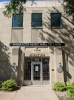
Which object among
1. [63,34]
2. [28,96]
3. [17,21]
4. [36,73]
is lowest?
[28,96]

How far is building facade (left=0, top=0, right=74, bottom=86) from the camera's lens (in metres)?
14.9

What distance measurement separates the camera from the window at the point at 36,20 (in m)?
15.9

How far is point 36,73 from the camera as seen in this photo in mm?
15312

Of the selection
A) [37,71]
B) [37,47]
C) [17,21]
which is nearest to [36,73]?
[37,71]

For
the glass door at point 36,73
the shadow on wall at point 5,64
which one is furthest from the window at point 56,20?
the shadow on wall at point 5,64

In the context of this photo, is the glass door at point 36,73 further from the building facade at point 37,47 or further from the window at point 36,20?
the window at point 36,20

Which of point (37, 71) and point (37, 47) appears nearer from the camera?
point (37, 71)

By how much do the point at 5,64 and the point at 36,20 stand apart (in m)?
5.80

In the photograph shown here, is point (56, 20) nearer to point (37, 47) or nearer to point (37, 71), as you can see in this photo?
point (37, 47)

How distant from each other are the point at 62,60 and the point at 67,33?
3028 millimetres

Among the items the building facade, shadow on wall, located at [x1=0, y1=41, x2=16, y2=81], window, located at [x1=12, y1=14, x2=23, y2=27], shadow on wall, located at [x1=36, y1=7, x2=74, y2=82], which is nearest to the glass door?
the building facade

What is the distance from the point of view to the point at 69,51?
15.3m

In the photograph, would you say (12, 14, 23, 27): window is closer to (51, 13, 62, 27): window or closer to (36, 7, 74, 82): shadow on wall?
(36, 7, 74, 82): shadow on wall

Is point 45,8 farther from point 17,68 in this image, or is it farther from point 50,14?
point 17,68
